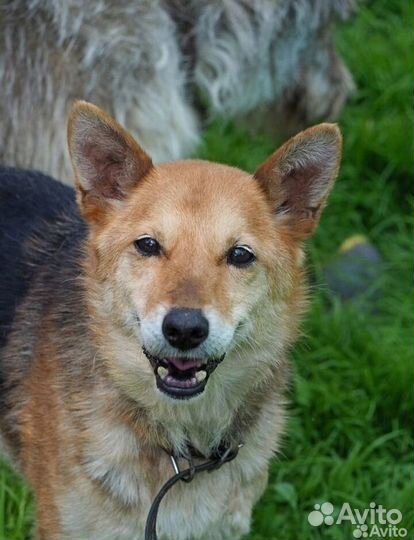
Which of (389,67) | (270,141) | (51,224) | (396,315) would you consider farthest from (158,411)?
(389,67)

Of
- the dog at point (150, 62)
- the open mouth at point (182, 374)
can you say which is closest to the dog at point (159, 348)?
the open mouth at point (182, 374)

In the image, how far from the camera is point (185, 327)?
2891mm

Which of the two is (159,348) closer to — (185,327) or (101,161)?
(185,327)

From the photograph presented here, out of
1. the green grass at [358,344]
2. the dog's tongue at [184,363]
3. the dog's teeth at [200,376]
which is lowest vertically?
the green grass at [358,344]

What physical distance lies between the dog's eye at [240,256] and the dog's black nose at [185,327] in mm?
294

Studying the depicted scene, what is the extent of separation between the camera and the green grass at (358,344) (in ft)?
14.0

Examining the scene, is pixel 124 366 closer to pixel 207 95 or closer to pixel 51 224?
pixel 51 224

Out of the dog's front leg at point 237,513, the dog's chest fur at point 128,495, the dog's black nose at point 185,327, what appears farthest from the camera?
the dog's front leg at point 237,513

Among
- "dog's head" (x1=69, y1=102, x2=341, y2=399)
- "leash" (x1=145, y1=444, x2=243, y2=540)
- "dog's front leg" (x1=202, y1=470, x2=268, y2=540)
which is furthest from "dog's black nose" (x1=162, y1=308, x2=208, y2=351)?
"dog's front leg" (x1=202, y1=470, x2=268, y2=540)

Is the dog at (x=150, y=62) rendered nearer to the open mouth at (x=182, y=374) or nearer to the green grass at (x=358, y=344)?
the green grass at (x=358, y=344)

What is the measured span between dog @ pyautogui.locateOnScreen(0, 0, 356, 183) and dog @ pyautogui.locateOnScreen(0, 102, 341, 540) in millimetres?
1054

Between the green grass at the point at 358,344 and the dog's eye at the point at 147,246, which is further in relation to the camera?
the green grass at the point at 358,344

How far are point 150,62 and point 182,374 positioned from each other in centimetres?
184

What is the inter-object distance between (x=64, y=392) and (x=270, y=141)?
2.63 m
